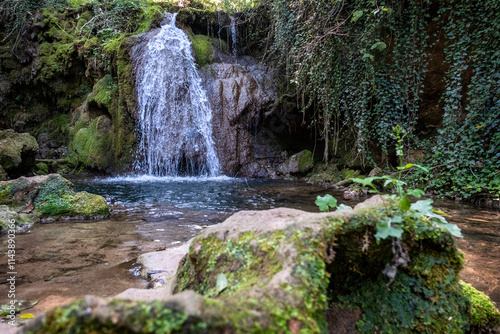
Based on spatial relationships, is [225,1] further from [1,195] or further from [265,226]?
[265,226]

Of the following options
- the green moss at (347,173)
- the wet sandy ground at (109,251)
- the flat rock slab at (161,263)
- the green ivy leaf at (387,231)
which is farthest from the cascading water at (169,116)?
the green ivy leaf at (387,231)

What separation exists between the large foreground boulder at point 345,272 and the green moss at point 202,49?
10724mm

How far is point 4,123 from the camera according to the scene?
1216 centimetres

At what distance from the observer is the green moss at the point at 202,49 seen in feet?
36.0

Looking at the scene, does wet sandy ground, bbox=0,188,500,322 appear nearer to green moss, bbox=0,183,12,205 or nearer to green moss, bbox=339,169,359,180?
green moss, bbox=0,183,12,205

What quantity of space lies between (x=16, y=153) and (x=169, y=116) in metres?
4.53

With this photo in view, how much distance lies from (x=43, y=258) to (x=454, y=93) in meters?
6.81

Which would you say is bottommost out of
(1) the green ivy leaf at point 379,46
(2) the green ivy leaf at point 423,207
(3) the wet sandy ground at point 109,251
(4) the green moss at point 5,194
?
(3) the wet sandy ground at point 109,251

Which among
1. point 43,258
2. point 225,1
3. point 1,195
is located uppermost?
point 225,1

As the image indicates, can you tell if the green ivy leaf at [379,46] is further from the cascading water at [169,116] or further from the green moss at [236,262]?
the cascading water at [169,116]

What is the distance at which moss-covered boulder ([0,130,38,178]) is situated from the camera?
22.3 feet

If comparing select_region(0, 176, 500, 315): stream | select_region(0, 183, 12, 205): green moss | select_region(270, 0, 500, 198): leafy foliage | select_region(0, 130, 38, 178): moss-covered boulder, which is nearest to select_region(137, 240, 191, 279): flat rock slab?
select_region(0, 176, 500, 315): stream

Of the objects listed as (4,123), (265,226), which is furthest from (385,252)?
(4,123)

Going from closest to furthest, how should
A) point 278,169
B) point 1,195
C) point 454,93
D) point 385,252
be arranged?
point 385,252 → point 1,195 → point 454,93 → point 278,169
